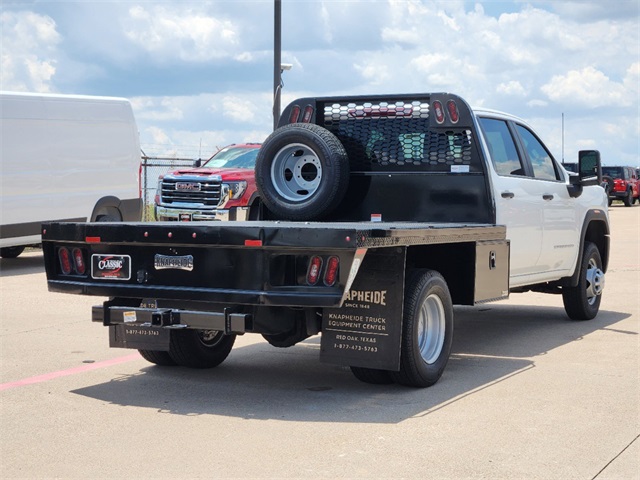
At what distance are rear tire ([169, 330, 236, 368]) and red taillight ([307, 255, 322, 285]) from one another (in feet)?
5.31

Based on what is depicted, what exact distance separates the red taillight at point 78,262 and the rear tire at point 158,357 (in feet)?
2.89

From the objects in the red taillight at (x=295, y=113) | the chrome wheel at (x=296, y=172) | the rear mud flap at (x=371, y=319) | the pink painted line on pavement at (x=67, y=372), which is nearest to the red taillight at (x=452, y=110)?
the chrome wheel at (x=296, y=172)

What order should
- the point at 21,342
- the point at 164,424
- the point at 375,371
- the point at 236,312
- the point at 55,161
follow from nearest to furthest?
1. the point at 164,424
2. the point at 236,312
3. the point at 375,371
4. the point at 21,342
5. the point at 55,161

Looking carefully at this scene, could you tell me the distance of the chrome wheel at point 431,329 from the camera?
7305 millimetres

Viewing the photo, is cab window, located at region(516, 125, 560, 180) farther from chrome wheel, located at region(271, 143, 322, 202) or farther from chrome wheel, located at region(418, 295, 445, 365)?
chrome wheel, located at region(418, 295, 445, 365)

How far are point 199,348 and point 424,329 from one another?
171 cm

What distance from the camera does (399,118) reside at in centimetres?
893

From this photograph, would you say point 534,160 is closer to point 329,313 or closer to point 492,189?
point 492,189

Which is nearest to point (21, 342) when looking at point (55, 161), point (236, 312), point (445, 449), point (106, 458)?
point (236, 312)

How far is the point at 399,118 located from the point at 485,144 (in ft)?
2.66

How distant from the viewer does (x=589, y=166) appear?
10.3m

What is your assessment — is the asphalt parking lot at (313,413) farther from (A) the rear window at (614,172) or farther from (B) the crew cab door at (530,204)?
(A) the rear window at (614,172)

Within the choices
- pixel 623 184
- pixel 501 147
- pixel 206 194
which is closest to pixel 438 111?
pixel 501 147

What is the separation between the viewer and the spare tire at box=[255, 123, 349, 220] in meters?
8.54
